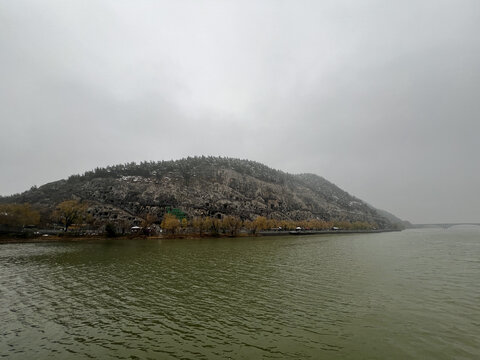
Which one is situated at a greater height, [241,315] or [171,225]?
[171,225]

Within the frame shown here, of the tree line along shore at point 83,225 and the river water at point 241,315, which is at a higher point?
the tree line along shore at point 83,225

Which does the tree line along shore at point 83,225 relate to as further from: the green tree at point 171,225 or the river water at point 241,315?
the river water at point 241,315

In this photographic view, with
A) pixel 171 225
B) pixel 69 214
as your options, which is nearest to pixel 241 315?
pixel 171 225

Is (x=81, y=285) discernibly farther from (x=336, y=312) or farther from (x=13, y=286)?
(x=336, y=312)

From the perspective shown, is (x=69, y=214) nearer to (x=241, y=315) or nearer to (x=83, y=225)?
(x=83, y=225)

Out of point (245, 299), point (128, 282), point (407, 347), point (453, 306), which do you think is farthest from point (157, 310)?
point (453, 306)

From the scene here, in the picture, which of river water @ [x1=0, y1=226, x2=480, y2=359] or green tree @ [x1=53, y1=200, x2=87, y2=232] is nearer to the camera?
river water @ [x1=0, y1=226, x2=480, y2=359]

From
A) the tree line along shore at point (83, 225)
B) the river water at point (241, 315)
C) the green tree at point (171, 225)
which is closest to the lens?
the river water at point (241, 315)

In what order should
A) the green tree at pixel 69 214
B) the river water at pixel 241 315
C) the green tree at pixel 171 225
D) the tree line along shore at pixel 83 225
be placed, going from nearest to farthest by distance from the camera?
the river water at pixel 241 315
the tree line along shore at pixel 83 225
the green tree at pixel 69 214
the green tree at pixel 171 225

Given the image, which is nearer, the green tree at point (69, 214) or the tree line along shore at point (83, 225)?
the tree line along shore at point (83, 225)

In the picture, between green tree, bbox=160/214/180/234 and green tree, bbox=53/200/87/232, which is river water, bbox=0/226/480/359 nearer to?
green tree, bbox=160/214/180/234

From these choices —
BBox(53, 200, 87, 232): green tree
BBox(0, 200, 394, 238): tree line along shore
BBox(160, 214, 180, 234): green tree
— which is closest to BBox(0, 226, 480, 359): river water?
BBox(0, 200, 394, 238): tree line along shore

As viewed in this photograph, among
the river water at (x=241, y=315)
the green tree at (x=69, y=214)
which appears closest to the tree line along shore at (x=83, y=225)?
the green tree at (x=69, y=214)

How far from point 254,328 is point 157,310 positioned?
397 inches
